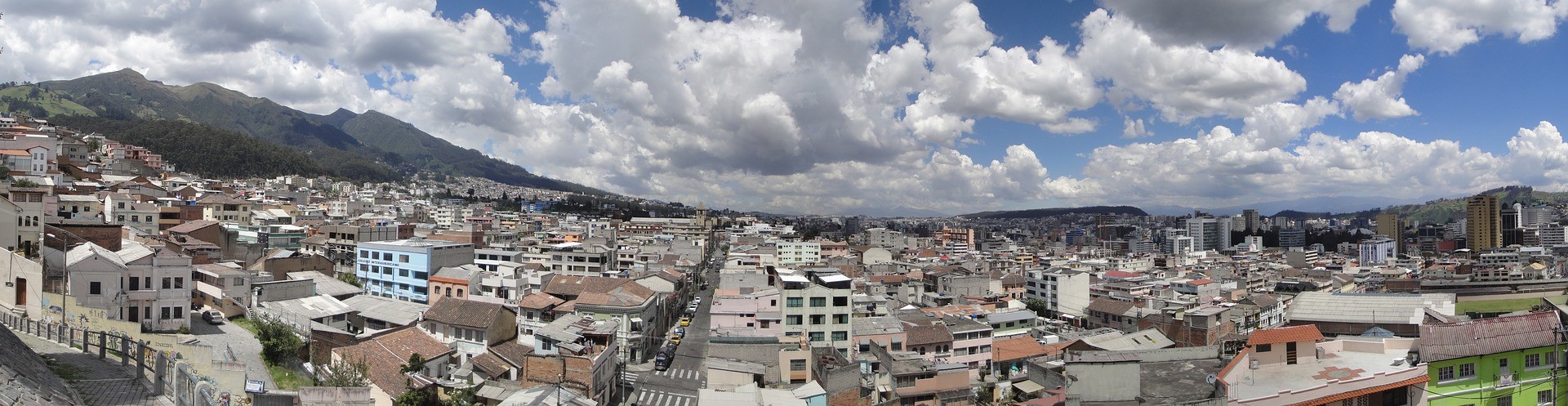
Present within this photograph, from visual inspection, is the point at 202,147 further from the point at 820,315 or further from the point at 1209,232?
the point at 1209,232

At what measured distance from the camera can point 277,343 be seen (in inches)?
848

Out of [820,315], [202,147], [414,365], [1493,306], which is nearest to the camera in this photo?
[414,365]

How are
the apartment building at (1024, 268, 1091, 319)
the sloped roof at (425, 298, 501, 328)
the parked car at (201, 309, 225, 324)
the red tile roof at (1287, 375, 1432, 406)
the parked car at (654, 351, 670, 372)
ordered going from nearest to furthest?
1. the red tile roof at (1287, 375, 1432, 406)
2. the parked car at (201, 309, 225, 324)
3. the sloped roof at (425, 298, 501, 328)
4. the parked car at (654, 351, 670, 372)
5. the apartment building at (1024, 268, 1091, 319)

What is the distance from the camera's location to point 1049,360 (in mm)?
29766

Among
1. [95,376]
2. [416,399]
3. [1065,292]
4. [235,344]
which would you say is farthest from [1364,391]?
[1065,292]

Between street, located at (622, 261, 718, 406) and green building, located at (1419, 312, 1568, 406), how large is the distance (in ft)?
61.3

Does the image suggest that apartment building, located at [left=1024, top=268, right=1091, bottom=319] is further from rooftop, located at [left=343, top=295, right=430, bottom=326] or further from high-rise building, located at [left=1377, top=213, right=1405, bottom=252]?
high-rise building, located at [left=1377, top=213, right=1405, bottom=252]

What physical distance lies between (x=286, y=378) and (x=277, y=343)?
1.23m

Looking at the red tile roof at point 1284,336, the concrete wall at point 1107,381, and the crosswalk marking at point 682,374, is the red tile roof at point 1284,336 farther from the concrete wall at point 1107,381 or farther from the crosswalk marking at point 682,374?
the crosswalk marking at point 682,374

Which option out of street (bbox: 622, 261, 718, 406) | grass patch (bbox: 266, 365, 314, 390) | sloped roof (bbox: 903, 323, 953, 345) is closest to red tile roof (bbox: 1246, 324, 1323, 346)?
street (bbox: 622, 261, 718, 406)

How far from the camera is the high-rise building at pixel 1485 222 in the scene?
4592 inches

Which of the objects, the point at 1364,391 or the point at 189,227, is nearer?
the point at 1364,391

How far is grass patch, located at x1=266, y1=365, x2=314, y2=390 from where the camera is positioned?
20.4 meters

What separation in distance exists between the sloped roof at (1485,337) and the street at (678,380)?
18692 mm
